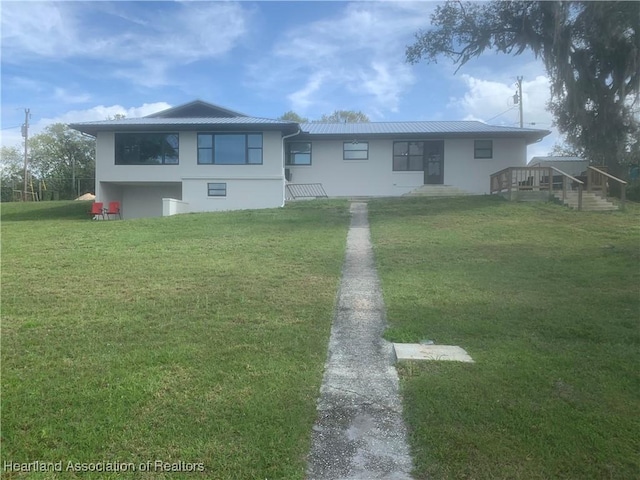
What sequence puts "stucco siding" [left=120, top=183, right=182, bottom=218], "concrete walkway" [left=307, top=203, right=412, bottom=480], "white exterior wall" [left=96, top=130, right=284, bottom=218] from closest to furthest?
"concrete walkway" [left=307, top=203, right=412, bottom=480]
"white exterior wall" [left=96, top=130, right=284, bottom=218]
"stucco siding" [left=120, top=183, right=182, bottom=218]

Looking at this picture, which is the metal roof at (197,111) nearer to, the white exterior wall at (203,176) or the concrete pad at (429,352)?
the white exterior wall at (203,176)

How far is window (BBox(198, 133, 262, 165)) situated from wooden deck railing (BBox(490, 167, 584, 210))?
10181mm

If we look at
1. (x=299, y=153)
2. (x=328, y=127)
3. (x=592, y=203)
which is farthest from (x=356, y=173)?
(x=592, y=203)

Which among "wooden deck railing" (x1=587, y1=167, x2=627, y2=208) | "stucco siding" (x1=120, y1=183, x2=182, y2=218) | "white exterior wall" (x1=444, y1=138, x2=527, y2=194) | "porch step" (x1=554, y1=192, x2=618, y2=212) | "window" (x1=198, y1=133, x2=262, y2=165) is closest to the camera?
"porch step" (x1=554, y1=192, x2=618, y2=212)

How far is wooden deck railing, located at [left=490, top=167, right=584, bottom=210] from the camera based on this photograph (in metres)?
19.2

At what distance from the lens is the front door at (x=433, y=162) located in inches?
938

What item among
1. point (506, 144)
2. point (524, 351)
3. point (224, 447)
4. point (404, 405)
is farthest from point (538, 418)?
point (506, 144)

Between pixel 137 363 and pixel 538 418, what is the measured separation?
3.53 m

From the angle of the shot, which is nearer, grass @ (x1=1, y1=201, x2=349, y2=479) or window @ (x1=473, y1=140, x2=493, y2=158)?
grass @ (x1=1, y1=201, x2=349, y2=479)

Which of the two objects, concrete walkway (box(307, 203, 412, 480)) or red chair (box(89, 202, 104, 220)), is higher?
red chair (box(89, 202, 104, 220))

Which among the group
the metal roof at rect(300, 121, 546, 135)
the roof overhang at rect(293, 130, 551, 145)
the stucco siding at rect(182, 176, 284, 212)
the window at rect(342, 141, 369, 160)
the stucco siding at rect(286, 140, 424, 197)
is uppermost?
the metal roof at rect(300, 121, 546, 135)

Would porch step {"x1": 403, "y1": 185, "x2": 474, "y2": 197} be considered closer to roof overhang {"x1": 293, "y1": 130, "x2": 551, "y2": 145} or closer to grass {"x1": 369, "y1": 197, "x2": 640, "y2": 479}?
roof overhang {"x1": 293, "y1": 130, "x2": 551, "y2": 145}

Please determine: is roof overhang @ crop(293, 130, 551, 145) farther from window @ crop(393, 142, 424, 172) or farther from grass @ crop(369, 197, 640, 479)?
grass @ crop(369, 197, 640, 479)

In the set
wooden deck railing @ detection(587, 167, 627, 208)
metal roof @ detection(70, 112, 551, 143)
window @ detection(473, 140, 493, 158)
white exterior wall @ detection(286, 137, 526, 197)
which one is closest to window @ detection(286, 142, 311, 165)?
white exterior wall @ detection(286, 137, 526, 197)
